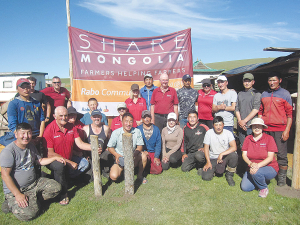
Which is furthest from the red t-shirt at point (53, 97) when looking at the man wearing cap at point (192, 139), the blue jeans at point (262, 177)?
the blue jeans at point (262, 177)

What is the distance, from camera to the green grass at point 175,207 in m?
3.17

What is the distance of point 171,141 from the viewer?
509 cm

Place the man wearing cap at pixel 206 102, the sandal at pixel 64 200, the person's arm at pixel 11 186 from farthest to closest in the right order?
the man wearing cap at pixel 206 102 → the sandal at pixel 64 200 → the person's arm at pixel 11 186

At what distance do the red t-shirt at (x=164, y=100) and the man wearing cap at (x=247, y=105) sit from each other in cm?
160

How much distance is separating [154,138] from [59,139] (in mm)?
2070

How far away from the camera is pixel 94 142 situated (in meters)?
3.67

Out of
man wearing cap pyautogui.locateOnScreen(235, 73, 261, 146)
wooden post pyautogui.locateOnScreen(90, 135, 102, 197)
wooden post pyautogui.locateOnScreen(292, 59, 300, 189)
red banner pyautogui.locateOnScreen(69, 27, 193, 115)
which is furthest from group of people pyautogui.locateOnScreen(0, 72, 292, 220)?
red banner pyautogui.locateOnScreen(69, 27, 193, 115)

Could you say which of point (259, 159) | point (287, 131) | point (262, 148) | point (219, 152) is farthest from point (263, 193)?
point (287, 131)

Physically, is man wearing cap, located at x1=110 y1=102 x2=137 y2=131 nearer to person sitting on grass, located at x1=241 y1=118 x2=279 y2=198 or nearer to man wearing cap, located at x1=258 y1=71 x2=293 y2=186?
person sitting on grass, located at x1=241 y1=118 x2=279 y2=198

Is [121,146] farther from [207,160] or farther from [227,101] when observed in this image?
[227,101]

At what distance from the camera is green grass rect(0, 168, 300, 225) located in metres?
3.17

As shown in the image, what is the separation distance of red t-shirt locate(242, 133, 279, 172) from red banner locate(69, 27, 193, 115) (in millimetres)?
3262

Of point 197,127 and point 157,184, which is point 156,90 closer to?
point 197,127

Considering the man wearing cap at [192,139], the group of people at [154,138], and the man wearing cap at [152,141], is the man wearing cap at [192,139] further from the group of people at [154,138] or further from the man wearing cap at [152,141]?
the man wearing cap at [152,141]
